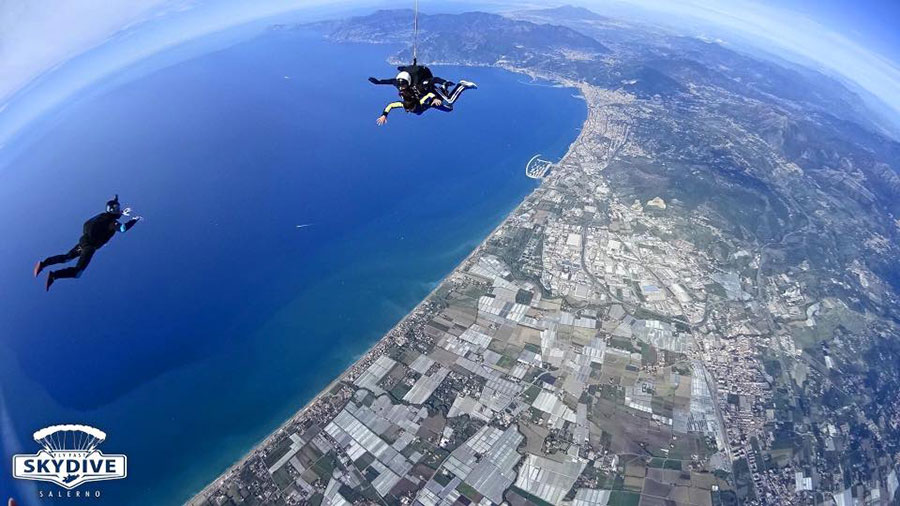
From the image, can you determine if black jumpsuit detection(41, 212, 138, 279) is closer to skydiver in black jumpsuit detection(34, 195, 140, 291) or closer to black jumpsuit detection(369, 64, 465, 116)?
skydiver in black jumpsuit detection(34, 195, 140, 291)

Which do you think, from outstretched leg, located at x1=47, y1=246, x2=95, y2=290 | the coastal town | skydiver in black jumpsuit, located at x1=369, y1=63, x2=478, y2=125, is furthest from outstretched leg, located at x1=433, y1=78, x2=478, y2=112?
the coastal town

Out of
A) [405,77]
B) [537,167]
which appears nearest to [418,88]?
[405,77]

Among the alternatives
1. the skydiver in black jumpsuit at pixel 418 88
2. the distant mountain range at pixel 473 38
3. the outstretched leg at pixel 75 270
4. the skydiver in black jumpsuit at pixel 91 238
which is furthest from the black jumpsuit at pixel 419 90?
the distant mountain range at pixel 473 38

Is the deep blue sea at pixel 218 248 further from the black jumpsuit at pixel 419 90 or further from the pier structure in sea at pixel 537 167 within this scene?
the black jumpsuit at pixel 419 90

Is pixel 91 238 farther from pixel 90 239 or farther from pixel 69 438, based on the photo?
pixel 69 438

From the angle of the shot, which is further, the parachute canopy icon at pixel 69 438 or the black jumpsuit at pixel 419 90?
the parachute canopy icon at pixel 69 438

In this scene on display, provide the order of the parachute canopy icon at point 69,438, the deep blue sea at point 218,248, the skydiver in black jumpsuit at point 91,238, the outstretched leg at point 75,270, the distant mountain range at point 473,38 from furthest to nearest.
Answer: the distant mountain range at point 473,38
the deep blue sea at point 218,248
the parachute canopy icon at point 69,438
the skydiver in black jumpsuit at point 91,238
the outstretched leg at point 75,270

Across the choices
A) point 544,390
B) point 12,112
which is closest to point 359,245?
point 544,390
